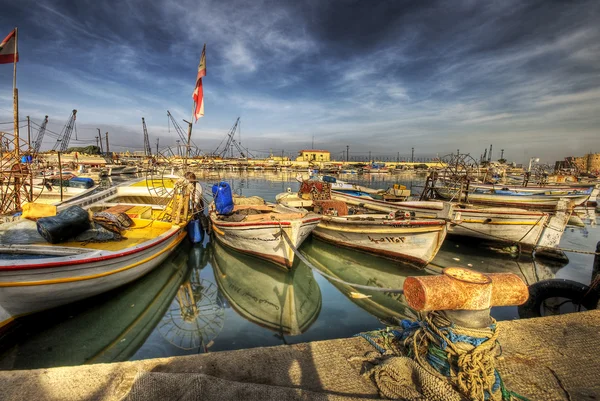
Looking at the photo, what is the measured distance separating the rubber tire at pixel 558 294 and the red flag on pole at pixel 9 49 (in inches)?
835

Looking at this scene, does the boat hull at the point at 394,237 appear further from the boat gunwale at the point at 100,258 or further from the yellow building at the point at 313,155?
the yellow building at the point at 313,155

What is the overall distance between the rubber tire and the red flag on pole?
69.6ft

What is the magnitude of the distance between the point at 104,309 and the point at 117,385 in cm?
558

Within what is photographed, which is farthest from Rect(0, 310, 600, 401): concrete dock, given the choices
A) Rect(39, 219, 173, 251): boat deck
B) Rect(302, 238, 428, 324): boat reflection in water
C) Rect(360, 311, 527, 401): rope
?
Rect(39, 219, 173, 251): boat deck

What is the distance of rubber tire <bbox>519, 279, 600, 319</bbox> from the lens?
570cm

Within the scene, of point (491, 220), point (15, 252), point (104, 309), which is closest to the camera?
point (15, 252)

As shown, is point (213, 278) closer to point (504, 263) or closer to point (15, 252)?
point (15, 252)

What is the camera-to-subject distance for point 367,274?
10.8 m

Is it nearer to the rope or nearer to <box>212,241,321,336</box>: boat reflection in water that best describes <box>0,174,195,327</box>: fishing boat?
<box>212,241,321,336</box>: boat reflection in water

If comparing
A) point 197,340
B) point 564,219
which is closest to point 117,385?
point 197,340

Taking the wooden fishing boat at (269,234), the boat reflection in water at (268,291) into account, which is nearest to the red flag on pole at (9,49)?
the wooden fishing boat at (269,234)

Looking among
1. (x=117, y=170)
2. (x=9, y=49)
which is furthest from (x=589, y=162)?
(x=117, y=170)

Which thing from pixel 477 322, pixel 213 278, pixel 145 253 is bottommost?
pixel 213 278

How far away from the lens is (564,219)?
1278 centimetres
